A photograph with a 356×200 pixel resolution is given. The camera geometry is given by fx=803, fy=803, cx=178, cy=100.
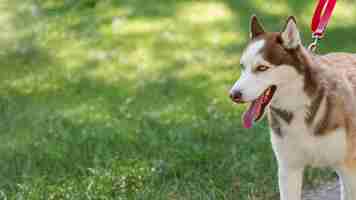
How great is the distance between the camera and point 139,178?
6.05 m

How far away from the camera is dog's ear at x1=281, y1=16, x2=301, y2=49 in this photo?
4375 millimetres

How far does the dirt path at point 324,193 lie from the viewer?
569 cm

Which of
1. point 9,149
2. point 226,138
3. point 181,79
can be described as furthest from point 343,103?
point 181,79

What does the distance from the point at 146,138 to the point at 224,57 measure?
3029mm

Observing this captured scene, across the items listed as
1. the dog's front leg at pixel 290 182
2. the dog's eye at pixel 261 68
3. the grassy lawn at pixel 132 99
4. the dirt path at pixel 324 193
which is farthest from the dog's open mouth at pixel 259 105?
the dirt path at pixel 324 193

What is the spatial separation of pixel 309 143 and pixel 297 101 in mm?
255

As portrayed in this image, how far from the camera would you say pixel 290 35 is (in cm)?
440

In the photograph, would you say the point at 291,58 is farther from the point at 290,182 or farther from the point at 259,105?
the point at 290,182

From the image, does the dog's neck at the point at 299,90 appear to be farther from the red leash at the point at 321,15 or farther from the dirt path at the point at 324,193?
the dirt path at the point at 324,193

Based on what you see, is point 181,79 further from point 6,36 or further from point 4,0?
point 4,0

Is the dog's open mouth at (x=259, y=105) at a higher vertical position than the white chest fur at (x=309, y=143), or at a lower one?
higher

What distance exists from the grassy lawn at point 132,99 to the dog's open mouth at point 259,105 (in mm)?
1336

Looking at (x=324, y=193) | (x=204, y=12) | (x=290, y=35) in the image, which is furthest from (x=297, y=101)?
(x=204, y=12)

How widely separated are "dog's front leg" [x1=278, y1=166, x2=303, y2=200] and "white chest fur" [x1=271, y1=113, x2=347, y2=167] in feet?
0.49
